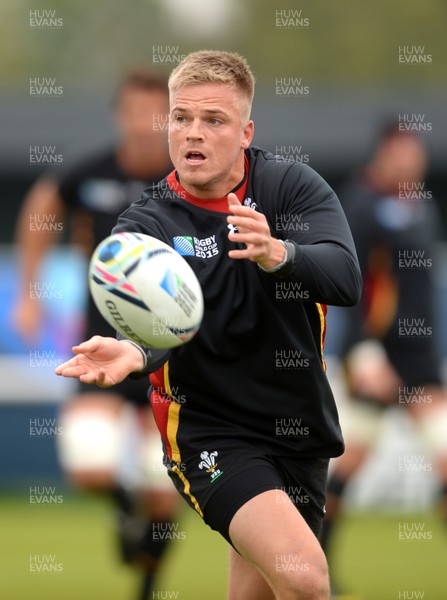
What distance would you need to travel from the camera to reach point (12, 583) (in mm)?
9156

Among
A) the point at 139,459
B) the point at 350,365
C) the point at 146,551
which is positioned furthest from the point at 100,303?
the point at 350,365

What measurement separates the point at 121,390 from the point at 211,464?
11.4 ft

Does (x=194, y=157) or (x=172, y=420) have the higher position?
(x=194, y=157)

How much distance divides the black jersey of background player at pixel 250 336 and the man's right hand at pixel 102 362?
1.46 ft

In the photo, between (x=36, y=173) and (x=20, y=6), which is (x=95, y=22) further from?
(x=36, y=173)

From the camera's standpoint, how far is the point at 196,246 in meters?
5.45

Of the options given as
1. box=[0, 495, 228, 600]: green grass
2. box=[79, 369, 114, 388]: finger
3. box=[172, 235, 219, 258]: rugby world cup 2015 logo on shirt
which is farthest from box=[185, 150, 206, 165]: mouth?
box=[0, 495, 228, 600]: green grass

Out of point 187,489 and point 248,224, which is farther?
point 187,489

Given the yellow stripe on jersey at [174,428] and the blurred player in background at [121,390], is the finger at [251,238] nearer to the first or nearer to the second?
the yellow stripe on jersey at [174,428]

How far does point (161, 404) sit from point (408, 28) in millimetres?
33785

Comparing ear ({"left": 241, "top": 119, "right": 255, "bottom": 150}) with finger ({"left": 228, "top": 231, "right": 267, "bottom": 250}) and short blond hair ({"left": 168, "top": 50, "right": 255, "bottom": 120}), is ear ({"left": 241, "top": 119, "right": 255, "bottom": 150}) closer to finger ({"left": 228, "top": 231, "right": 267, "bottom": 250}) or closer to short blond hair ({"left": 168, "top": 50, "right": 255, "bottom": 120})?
short blond hair ({"left": 168, "top": 50, "right": 255, "bottom": 120})

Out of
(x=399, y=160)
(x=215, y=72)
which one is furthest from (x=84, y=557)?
(x=215, y=72)

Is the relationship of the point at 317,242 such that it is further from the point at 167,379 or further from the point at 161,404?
the point at 161,404

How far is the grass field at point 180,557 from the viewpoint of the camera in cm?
890
